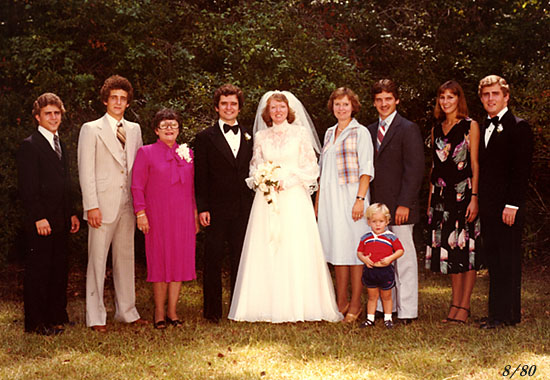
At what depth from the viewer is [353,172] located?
6.16 meters

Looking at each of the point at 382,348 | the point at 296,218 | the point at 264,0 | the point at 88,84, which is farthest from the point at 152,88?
the point at 382,348

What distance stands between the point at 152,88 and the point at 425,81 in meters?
4.84

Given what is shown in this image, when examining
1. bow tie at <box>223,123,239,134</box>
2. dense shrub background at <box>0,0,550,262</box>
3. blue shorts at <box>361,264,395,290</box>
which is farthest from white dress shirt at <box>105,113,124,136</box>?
dense shrub background at <box>0,0,550,262</box>

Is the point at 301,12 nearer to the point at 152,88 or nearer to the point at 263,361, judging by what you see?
the point at 152,88

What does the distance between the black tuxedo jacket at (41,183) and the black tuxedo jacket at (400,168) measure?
311cm

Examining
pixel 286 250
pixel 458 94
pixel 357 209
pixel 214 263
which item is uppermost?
pixel 458 94

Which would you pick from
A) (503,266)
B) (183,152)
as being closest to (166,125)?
(183,152)

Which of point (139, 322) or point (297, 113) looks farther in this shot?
point (297, 113)

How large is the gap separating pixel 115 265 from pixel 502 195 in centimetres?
380

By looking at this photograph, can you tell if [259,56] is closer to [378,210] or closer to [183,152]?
[183,152]

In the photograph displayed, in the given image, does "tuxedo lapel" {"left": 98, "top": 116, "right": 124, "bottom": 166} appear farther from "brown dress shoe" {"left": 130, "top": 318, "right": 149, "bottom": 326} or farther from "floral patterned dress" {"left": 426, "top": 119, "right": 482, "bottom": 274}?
"floral patterned dress" {"left": 426, "top": 119, "right": 482, "bottom": 274}

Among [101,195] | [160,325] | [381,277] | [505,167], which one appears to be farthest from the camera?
[160,325]

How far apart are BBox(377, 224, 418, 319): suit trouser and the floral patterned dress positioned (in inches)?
9.2

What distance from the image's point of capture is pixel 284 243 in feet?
20.5
